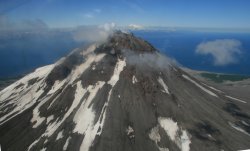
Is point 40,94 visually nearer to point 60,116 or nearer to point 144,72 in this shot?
point 60,116

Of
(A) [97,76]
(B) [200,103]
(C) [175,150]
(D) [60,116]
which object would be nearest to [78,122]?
(D) [60,116]

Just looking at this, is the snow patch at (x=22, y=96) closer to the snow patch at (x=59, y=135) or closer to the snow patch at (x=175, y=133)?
the snow patch at (x=59, y=135)

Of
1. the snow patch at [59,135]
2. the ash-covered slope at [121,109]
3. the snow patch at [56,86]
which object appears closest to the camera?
the ash-covered slope at [121,109]

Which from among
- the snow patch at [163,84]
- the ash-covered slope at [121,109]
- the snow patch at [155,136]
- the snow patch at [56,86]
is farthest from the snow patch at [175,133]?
the snow patch at [56,86]

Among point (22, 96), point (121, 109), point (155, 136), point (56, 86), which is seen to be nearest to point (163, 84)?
point (121, 109)

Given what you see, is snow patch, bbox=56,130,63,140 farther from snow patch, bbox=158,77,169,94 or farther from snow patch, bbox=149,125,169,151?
snow patch, bbox=158,77,169,94

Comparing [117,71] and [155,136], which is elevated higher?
[117,71]

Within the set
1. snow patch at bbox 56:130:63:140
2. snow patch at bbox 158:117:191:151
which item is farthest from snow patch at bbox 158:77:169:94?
snow patch at bbox 56:130:63:140

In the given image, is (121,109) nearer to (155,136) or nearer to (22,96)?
(155,136)
